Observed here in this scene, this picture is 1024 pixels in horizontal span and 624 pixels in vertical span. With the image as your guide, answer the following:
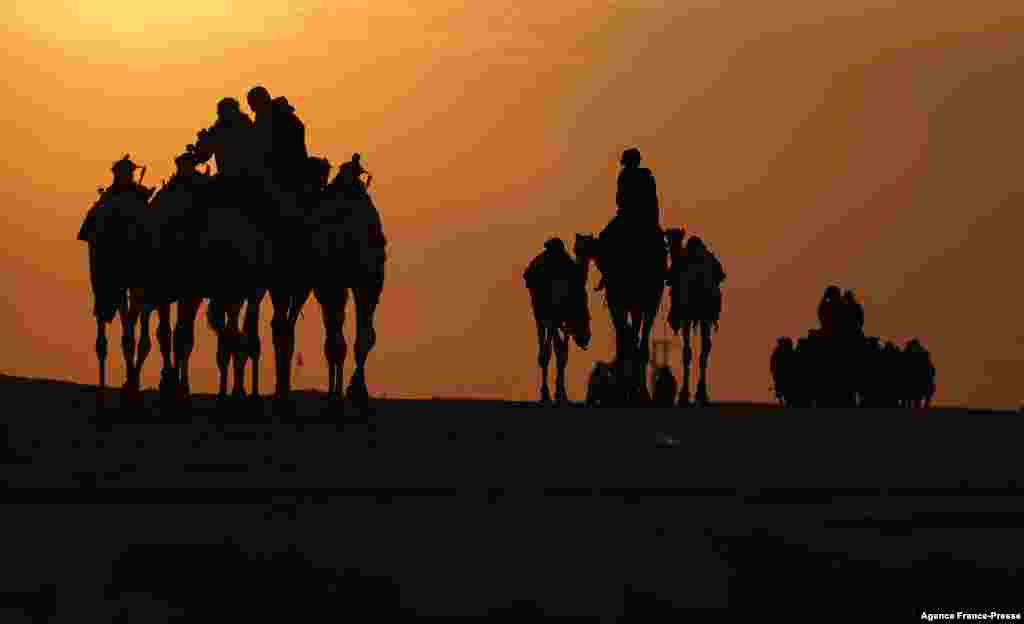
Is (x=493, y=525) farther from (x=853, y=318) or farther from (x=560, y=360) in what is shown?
(x=853, y=318)

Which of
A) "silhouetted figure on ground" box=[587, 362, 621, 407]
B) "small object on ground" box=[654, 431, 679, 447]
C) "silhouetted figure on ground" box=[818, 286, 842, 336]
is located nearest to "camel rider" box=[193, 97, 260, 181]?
"small object on ground" box=[654, 431, 679, 447]

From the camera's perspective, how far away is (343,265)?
2650cm

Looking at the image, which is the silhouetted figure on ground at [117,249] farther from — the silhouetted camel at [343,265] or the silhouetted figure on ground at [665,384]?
the silhouetted figure on ground at [665,384]

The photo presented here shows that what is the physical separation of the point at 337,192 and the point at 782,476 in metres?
8.28

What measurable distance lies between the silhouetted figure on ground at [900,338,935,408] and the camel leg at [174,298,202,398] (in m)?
51.6

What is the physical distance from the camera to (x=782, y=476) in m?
19.7

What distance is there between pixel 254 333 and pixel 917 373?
2211 inches

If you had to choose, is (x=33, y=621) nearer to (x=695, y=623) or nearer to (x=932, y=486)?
(x=695, y=623)

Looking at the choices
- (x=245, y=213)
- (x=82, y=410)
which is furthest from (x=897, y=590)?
(x=82, y=410)

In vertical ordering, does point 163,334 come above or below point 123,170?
below

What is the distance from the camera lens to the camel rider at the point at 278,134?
25672mm

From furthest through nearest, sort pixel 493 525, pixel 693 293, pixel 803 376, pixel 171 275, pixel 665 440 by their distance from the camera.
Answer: pixel 803 376 → pixel 693 293 → pixel 171 275 → pixel 665 440 → pixel 493 525

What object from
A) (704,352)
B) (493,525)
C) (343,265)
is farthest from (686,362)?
(493,525)

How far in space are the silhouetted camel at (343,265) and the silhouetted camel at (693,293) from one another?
12018 mm
